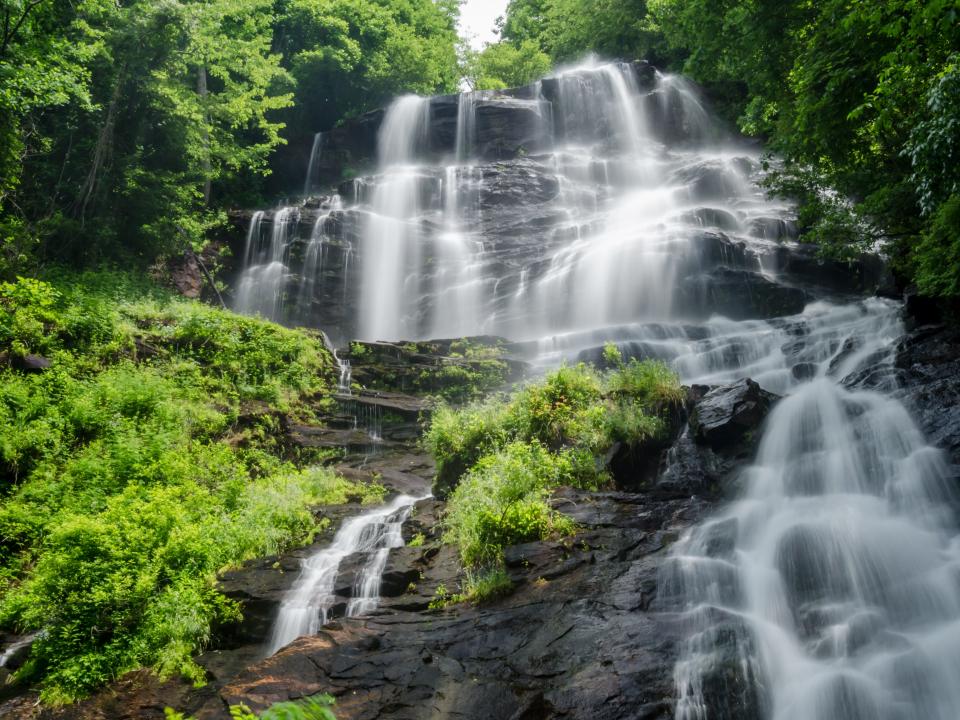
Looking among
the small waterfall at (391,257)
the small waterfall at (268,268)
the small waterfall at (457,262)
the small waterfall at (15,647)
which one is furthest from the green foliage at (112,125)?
the small waterfall at (15,647)

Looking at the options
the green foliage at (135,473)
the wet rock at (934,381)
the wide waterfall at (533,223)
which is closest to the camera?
the green foliage at (135,473)

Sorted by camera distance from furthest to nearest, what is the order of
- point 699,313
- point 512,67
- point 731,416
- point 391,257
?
point 512,67 < point 391,257 < point 699,313 < point 731,416

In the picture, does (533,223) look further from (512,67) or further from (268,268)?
(512,67)

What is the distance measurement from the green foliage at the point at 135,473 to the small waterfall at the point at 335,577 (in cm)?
64

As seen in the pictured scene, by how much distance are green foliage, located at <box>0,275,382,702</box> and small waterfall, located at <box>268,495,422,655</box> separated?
636 mm

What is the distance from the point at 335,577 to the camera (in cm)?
757

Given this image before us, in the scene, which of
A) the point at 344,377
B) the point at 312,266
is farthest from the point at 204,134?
the point at 344,377

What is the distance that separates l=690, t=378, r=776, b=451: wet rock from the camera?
920 centimetres

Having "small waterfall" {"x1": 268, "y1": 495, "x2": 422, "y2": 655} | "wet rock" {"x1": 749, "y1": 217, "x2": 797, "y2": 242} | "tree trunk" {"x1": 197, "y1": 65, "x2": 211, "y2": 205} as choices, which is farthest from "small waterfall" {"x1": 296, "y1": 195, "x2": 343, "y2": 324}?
"wet rock" {"x1": 749, "y1": 217, "x2": 797, "y2": 242}

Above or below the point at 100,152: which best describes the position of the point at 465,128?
above

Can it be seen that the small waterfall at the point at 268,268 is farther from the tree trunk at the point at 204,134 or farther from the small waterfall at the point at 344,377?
the small waterfall at the point at 344,377

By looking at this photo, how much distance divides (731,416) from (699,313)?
864cm

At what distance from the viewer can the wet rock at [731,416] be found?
920cm

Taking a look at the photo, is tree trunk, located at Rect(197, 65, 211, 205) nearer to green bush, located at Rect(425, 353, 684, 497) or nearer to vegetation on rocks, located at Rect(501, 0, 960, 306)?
green bush, located at Rect(425, 353, 684, 497)
